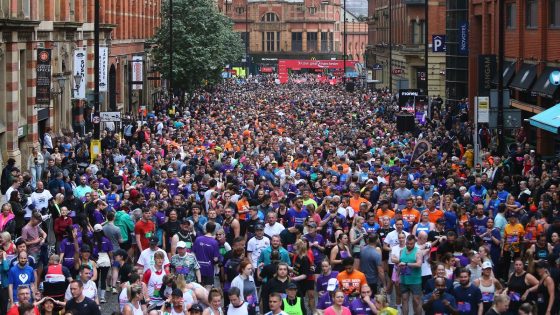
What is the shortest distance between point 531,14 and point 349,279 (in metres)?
27.4

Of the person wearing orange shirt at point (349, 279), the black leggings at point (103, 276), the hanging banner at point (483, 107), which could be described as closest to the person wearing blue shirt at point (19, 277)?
the black leggings at point (103, 276)

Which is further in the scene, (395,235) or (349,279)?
(395,235)

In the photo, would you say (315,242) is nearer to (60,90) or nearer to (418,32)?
(60,90)

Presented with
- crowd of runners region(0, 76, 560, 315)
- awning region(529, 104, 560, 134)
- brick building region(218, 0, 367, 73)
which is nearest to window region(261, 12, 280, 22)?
brick building region(218, 0, 367, 73)

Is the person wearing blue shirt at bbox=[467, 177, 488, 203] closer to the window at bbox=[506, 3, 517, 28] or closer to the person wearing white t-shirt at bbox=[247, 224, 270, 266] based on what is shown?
the person wearing white t-shirt at bbox=[247, 224, 270, 266]

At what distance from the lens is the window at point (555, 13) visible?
125ft

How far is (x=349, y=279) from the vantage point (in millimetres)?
16203

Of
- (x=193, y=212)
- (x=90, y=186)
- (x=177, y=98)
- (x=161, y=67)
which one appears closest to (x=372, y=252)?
(x=193, y=212)

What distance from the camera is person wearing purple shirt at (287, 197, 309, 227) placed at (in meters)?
21.5

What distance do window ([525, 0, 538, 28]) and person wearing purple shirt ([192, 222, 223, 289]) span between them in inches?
978

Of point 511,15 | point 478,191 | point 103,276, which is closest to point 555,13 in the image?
point 511,15

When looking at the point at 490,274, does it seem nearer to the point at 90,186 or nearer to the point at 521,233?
the point at 521,233

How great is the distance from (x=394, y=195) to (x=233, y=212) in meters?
4.22

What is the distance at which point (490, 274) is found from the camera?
16203 mm
